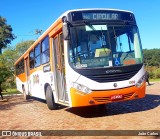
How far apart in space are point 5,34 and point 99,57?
1289 inches

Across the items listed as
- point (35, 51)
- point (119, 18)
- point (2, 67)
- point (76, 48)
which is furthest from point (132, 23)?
point (2, 67)

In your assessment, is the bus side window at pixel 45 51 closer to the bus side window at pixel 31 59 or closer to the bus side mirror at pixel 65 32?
the bus side mirror at pixel 65 32

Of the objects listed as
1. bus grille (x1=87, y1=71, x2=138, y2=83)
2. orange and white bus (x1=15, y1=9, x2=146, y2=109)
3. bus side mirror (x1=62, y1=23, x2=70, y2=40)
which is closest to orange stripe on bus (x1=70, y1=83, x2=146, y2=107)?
orange and white bus (x1=15, y1=9, x2=146, y2=109)

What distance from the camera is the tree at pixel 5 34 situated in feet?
126

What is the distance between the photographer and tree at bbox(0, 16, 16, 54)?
126ft

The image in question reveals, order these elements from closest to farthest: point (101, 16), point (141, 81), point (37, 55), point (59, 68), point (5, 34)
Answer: point (101, 16) < point (141, 81) < point (59, 68) < point (37, 55) < point (5, 34)

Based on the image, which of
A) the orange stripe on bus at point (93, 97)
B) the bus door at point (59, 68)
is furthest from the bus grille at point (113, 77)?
the bus door at point (59, 68)

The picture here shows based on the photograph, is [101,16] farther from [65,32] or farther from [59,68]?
[59,68]

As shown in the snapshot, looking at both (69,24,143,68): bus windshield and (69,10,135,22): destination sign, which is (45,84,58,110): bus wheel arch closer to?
(69,24,143,68): bus windshield

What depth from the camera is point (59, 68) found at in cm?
983

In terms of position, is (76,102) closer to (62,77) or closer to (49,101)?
(62,77)

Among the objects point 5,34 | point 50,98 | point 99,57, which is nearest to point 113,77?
point 99,57

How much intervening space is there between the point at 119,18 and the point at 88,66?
2118 mm

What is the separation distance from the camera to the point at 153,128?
22.7 ft
